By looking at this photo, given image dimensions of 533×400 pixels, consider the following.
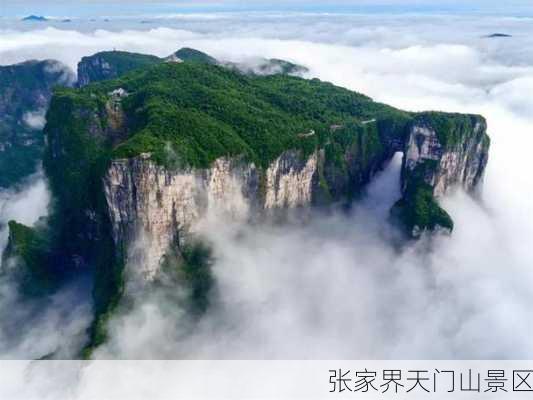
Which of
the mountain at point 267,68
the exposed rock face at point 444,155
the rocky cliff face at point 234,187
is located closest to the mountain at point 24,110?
the mountain at point 267,68

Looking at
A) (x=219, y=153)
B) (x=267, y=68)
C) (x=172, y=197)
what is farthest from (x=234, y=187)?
(x=267, y=68)

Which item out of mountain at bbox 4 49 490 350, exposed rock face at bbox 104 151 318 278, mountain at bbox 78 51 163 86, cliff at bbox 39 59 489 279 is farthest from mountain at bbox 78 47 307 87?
exposed rock face at bbox 104 151 318 278

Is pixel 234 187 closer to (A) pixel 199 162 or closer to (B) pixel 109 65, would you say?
(A) pixel 199 162

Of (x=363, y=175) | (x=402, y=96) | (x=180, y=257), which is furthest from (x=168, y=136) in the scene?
(x=402, y=96)

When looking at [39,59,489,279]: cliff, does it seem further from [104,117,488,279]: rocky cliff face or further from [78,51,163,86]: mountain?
[78,51,163,86]: mountain

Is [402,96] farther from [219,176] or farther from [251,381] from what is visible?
[251,381]
